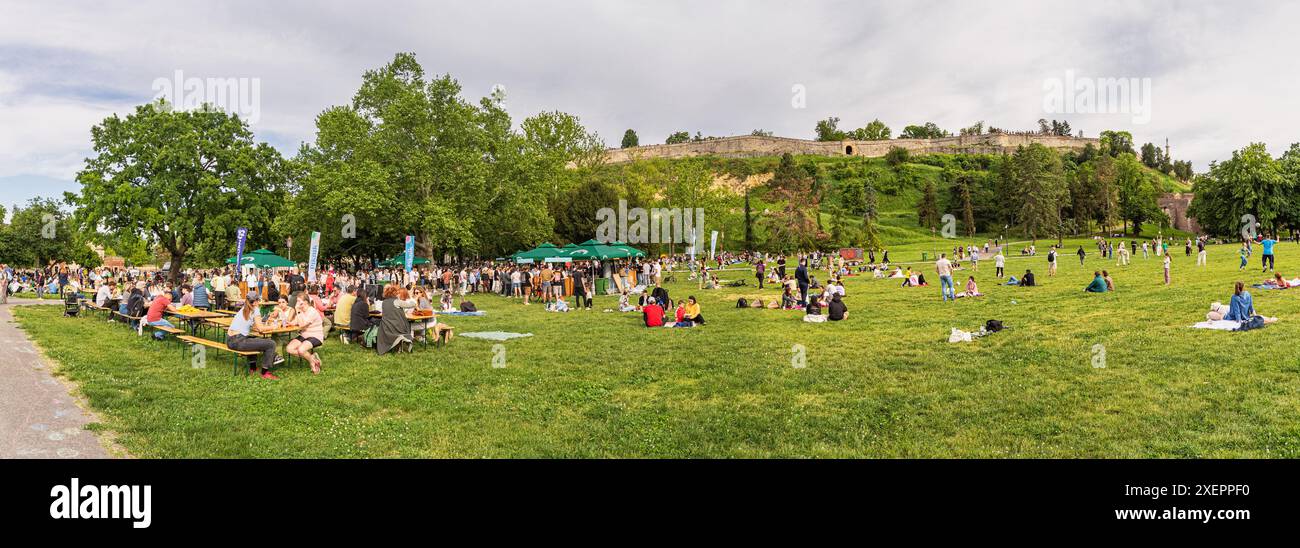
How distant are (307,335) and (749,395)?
7415 millimetres

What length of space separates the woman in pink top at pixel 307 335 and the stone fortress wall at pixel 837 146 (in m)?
123

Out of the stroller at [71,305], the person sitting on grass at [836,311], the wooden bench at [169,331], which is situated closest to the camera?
the wooden bench at [169,331]

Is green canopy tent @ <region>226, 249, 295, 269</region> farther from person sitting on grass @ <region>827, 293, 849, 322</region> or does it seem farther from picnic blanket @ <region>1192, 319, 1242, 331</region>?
picnic blanket @ <region>1192, 319, 1242, 331</region>

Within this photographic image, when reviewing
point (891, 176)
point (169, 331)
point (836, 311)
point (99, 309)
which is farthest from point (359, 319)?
point (891, 176)

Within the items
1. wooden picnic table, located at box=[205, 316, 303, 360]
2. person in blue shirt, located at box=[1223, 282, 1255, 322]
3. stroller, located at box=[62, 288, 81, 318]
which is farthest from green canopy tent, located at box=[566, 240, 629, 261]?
person in blue shirt, located at box=[1223, 282, 1255, 322]

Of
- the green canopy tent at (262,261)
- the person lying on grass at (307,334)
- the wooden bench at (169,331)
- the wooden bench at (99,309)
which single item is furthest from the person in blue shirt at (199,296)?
the green canopy tent at (262,261)

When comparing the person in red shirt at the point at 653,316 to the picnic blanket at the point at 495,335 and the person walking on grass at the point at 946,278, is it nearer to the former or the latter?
the picnic blanket at the point at 495,335

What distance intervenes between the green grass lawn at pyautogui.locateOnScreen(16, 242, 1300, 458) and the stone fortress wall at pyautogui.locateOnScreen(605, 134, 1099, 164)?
122156 millimetres

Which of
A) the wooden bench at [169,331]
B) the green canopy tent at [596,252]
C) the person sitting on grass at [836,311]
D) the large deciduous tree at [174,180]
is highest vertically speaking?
the large deciduous tree at [174,180]

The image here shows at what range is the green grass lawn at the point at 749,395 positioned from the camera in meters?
6.25

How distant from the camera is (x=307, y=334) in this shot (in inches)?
434

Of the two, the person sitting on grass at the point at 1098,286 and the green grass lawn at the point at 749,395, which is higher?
the person sitting on grass at the point at 1098,286

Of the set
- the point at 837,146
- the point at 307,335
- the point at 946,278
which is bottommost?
the point at 307,335

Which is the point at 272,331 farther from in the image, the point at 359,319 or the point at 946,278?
the point at 946,278
